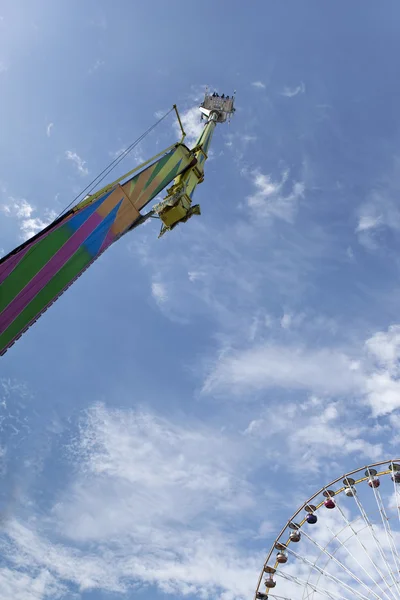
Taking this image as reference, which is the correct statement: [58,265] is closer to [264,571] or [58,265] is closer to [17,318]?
[17,318]

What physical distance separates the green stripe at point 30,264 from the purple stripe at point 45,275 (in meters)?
0.17

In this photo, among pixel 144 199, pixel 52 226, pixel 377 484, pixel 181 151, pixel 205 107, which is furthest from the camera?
pixel 205 107

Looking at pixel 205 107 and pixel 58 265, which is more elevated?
pixel 205 107

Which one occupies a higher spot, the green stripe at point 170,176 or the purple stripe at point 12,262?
the green stripe at point 170,176

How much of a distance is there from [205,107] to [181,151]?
14167mm

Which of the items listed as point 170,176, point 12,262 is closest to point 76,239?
point 12,262

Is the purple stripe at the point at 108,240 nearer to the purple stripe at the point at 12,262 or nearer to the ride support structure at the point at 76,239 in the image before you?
the ride support structure at the point at 76,239

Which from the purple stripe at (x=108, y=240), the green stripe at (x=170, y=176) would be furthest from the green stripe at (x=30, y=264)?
the green stripe at (x=170, y=176)

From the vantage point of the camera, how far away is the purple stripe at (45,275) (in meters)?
12.2

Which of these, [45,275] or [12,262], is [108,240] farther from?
[12,262]

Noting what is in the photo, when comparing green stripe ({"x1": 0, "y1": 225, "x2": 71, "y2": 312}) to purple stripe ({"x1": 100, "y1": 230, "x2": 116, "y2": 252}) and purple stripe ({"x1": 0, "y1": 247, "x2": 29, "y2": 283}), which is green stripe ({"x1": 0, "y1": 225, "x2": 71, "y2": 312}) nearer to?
purple stripe ({"x1": 0, "y1": 247, "x2": 29, "y2": 283})

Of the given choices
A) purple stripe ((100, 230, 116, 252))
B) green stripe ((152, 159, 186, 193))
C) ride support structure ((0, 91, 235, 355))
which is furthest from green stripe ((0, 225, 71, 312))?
green stripe ((152, 159, 186, 193))

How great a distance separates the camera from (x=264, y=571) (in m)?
23.4

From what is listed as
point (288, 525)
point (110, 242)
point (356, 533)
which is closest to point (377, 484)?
point (356, 533)
